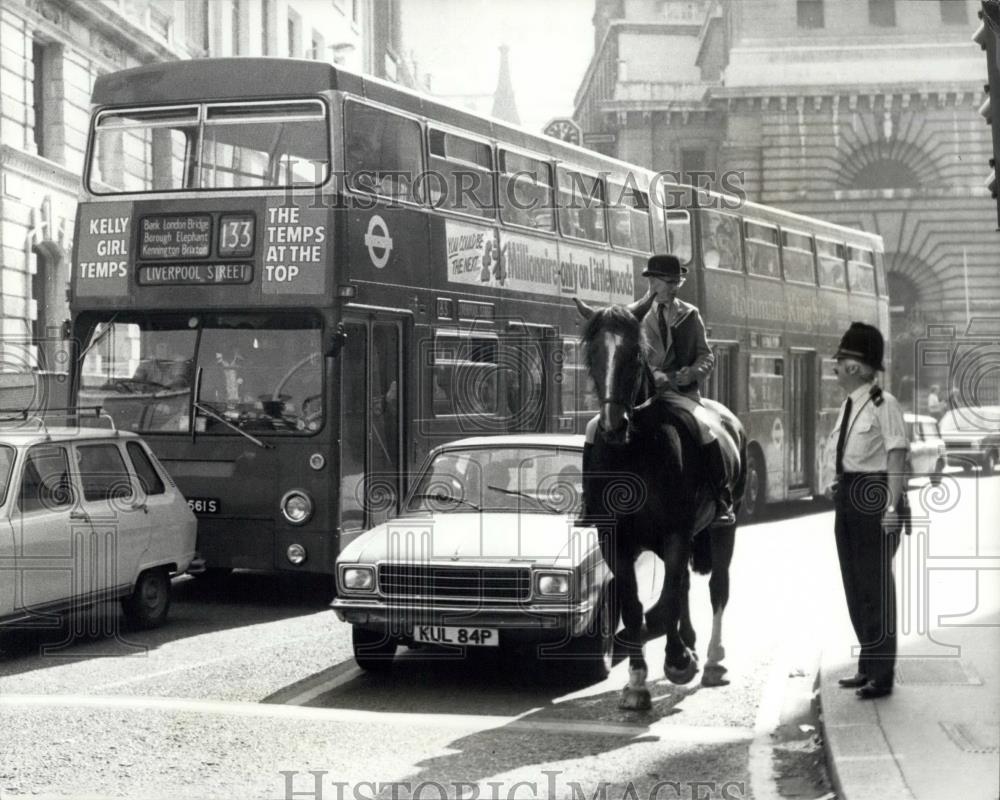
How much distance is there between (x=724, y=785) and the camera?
6539mm

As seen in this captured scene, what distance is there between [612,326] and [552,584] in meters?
1.60

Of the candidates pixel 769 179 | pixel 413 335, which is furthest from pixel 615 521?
pixel 769 179

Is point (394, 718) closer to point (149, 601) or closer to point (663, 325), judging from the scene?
point (663, 325)

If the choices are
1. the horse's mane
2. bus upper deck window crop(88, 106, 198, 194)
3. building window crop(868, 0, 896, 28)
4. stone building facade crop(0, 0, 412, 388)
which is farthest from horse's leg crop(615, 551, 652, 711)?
building window crop(868, 0, 896, 28)

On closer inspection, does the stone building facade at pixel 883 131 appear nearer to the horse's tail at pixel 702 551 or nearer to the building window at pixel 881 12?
the building window at pixel 881 12

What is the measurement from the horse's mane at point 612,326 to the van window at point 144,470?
4597 mm

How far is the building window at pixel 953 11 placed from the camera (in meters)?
54.2

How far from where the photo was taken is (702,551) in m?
9.55

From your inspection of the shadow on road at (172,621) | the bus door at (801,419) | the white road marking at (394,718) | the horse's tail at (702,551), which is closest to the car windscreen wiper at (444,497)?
the horse's tail at (702,551)

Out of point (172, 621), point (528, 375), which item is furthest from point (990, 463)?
point (172, 621)

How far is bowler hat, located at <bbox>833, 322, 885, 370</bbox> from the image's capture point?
7.98 m

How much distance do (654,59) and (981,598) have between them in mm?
54007

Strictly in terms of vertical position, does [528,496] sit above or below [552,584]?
A: above

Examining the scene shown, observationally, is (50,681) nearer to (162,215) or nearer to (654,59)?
(162,215)
